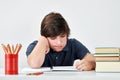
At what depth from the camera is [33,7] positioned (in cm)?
255

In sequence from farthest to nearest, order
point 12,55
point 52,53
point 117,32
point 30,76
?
point 117,32 → point 52,53 → point 12,55 → point 30,76

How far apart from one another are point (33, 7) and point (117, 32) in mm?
794

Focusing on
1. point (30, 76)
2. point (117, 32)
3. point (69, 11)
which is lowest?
point (30, 76)

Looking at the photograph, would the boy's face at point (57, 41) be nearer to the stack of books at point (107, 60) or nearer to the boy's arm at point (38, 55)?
the boy's arm at point (38, 55)

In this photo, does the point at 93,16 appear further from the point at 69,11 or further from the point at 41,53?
the point at 41,53

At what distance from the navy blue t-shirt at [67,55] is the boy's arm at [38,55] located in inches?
8.9

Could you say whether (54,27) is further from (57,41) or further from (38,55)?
(38,55)

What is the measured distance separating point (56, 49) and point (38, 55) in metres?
0.31

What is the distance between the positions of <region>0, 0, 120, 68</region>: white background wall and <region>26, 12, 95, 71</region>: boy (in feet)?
1.32

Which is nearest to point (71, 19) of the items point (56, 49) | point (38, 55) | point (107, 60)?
point (56, 49)

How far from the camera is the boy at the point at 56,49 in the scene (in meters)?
1.61

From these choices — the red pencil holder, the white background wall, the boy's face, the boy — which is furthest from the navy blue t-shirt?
the red pencil holder

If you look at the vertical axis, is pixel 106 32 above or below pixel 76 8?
below

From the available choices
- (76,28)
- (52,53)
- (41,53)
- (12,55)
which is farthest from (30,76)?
(76,28)
